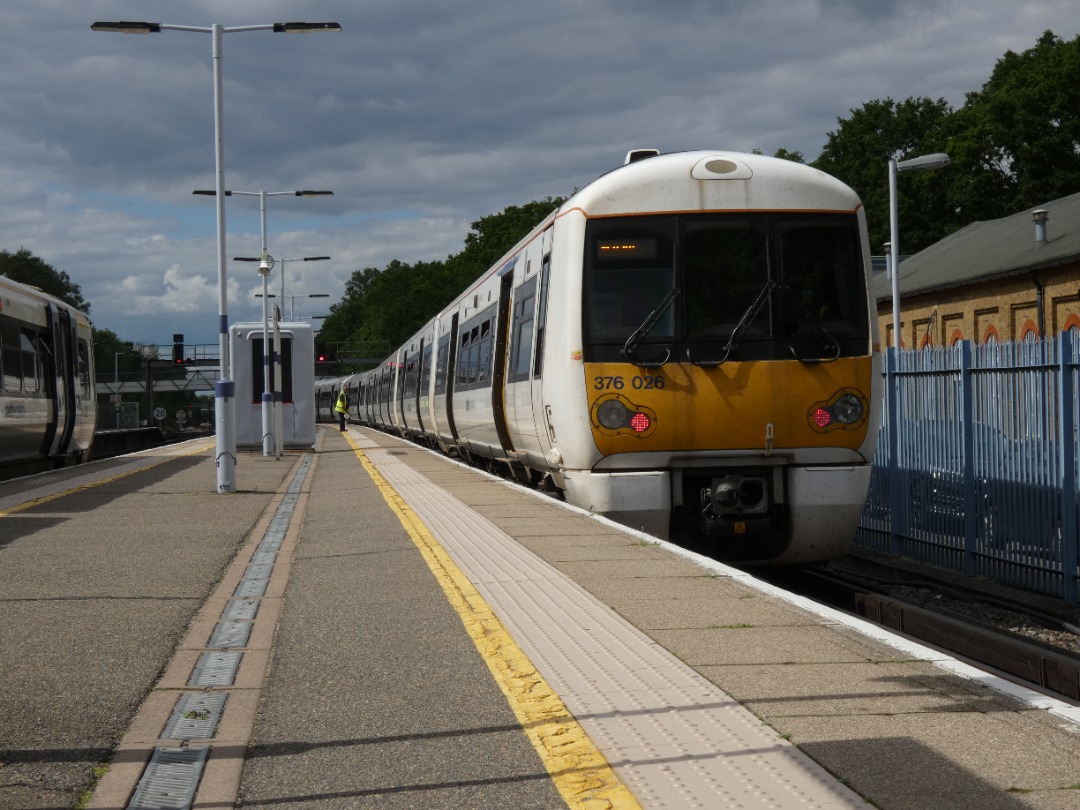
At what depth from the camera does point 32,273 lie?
10100 cm

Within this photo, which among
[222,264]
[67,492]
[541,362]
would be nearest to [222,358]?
[222,264]

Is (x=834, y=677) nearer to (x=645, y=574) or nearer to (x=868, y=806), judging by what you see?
(x=868, y=806)

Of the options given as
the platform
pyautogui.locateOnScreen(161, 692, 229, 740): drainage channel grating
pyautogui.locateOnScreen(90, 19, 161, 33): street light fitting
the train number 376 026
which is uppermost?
pyautogui.locateOnScreen(90, 19, 161, 33): street light fitting

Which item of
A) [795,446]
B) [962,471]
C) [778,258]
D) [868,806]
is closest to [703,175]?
[778,258]

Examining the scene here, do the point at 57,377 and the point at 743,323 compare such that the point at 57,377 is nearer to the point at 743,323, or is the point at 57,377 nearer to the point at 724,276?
the point at 724,276

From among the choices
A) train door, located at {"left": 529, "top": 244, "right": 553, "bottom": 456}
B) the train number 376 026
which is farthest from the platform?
train door, located at {"left": 529, "top": 244, "right": 553, "bottom": 456}

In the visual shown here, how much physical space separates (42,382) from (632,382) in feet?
50.9

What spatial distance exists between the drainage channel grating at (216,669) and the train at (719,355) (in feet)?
16.4

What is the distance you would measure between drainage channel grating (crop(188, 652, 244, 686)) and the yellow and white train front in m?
5.01

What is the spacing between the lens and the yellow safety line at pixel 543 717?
391 cm

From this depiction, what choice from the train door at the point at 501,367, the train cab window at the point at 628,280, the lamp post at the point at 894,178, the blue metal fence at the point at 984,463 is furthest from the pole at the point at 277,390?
the train cab window at the point at 628,280

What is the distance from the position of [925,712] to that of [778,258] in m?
6.81

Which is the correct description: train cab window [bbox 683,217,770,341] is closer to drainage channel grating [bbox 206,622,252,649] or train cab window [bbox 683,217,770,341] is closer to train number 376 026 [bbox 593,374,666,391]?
train number 376 026 [bbox 593,374,666,391]

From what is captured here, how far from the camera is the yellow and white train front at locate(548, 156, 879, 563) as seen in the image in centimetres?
1077
